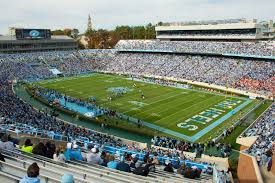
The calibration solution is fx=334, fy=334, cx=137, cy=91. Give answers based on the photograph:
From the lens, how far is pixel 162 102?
4053 cm

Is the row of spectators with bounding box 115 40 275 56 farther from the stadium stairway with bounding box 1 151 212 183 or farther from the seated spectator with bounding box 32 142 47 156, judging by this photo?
the seated spectator with bounding box 32 142 47 156

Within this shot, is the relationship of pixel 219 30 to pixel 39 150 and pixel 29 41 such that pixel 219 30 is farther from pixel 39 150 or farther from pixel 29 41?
pixel 39 150

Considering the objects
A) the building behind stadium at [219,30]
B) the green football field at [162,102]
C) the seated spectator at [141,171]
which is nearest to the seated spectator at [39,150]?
the seated spectator at [141,171]

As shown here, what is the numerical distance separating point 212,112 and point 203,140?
9237mm

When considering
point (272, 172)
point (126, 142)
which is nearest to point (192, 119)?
point (126, 142)

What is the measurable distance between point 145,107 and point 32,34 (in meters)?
44.8

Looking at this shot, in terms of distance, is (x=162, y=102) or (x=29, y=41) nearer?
(x=162, y=102)

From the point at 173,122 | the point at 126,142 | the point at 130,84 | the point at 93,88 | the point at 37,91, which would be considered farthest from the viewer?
the point at 130,84

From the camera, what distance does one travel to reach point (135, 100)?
4128cm

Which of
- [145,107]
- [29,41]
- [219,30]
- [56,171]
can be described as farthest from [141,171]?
[29,41]

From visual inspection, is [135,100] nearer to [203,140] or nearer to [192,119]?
[192,119]

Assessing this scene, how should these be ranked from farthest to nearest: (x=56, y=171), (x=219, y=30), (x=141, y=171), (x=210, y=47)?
(x=219, y=30) → (x=210, y=47) → (x=141, y=171) → (x=56, y=171)

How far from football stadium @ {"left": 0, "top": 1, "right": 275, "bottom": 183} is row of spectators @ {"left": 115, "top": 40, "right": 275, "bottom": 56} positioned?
0.22 meters

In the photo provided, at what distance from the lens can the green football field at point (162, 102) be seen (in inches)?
1267
